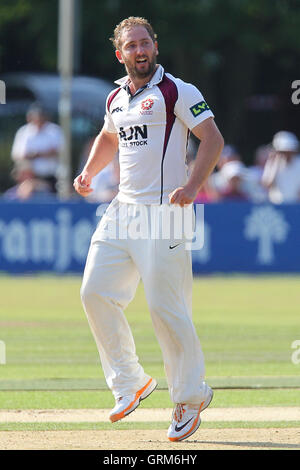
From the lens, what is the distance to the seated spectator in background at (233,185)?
21125mm

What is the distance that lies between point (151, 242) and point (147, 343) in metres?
5.09

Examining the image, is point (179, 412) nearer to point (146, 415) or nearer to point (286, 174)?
point (146, 415)

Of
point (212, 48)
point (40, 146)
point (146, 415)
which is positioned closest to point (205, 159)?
point (146, 415)

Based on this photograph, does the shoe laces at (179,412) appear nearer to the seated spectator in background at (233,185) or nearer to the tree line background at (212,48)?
the seated spectator in background at (233,185)

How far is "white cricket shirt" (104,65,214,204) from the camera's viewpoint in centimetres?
743

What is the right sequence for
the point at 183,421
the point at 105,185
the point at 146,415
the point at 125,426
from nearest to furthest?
the point at 183,421
the point at 125,426
the point at 146,415
the point at 105,185

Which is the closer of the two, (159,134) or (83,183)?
(159,134)

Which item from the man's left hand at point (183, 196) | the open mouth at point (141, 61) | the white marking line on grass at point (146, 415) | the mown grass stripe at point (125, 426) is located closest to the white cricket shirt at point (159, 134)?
the open mouth at point (141, 61)

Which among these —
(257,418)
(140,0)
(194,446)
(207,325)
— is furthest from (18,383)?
(140,0)

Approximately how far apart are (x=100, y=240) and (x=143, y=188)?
0.42 m

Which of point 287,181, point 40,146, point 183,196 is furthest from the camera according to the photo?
point 40,146

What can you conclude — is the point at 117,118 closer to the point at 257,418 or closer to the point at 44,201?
the point at 257,418

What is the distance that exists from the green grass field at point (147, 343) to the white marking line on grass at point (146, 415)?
25 centimetres

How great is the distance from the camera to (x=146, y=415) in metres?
8.38
